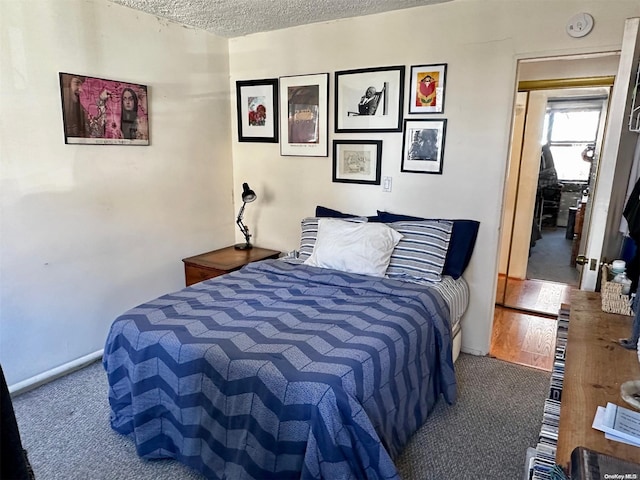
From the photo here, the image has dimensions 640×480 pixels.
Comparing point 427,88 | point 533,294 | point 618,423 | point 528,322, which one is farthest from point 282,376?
point 533,294

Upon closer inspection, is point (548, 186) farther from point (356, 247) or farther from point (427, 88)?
point (356, 247)

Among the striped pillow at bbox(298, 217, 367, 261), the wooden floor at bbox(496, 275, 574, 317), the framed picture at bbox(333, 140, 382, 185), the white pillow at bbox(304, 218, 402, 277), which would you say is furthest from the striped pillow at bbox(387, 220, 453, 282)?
the wooden floor at bbox(496, 275, 574, 317)

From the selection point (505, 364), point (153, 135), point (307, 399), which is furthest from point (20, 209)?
point (505, 364)

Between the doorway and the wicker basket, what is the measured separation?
1937 mm

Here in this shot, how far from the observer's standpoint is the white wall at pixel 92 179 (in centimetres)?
231

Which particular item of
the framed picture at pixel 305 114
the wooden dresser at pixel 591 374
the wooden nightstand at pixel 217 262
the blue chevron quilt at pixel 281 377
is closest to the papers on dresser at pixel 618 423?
the wooden dresser at pixel 591 374

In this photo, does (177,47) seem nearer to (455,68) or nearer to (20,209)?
(20,209)

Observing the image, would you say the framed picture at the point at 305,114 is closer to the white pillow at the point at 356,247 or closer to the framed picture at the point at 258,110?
the framed picture at the point at 258,110

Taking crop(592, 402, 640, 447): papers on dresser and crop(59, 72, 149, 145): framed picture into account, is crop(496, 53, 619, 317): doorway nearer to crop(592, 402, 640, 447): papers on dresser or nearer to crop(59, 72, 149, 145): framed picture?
crop(592, 402, 640, 447): papers on dresser

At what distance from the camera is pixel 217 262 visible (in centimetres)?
319

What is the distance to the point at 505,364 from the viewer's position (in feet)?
9.14

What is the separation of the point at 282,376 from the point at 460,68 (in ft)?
7.35

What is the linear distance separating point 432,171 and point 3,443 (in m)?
2.65

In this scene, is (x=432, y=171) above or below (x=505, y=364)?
above
